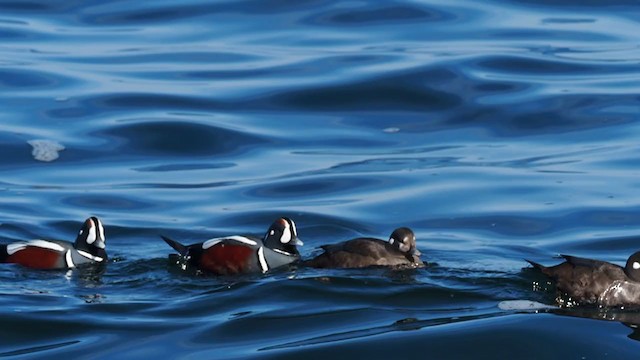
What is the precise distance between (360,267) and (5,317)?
3269 mm

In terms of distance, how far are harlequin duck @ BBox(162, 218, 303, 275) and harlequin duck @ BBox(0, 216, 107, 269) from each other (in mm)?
649

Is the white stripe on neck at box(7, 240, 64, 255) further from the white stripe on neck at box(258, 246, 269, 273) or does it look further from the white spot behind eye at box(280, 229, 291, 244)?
the white spot behind eye at box(280, 229, 291, 244)

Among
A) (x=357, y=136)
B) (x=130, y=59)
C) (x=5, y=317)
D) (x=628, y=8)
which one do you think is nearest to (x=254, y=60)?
(x=130, y=59)

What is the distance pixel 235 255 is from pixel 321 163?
5973 mm

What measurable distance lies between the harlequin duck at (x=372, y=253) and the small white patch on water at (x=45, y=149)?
6.86m

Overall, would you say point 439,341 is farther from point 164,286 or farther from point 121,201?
point 121,201

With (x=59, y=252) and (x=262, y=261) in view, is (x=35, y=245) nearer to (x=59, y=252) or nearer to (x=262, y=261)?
(x=59, y=252)

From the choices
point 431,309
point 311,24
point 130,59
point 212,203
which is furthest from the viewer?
point 311,24

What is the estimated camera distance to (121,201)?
18531mm

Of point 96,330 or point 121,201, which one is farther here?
point 121,201

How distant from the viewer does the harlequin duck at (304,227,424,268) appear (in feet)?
48.0

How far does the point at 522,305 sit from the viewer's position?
44.1ft

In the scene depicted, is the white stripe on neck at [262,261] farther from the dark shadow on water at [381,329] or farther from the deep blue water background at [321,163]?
the dark shadow on water at [381,329]

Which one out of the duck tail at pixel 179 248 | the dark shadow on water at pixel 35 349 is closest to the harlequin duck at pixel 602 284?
the duck tail at pixel 179 248
